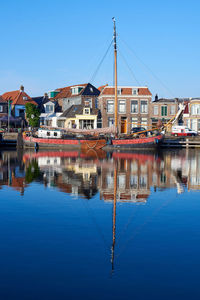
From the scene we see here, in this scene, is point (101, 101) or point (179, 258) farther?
point (101, 101)

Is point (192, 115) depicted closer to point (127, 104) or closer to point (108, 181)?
point (127, 104)

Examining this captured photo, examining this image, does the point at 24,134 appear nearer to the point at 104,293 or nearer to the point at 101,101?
the point at 101,101

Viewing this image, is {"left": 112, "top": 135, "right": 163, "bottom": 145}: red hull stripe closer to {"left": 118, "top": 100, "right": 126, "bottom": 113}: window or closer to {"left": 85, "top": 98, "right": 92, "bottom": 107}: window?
{"left": 118, "top": 100, "right": 126, "bottom": 113}: window

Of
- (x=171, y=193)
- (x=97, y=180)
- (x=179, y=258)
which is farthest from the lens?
(x=97, y=180)

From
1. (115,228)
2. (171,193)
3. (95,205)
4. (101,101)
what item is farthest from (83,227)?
(101,101)

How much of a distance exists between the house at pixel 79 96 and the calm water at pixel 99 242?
2225 inches

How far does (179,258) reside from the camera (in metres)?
9.50

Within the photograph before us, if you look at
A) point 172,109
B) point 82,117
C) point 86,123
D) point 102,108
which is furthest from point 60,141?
point 172,109

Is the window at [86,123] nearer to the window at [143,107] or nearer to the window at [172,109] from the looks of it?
the window at [143,107]

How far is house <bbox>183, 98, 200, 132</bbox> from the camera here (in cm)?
7319

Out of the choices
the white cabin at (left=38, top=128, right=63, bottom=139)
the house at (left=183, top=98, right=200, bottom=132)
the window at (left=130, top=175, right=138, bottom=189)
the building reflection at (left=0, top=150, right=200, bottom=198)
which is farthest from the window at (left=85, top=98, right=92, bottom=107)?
the window at (left=130, top=175, right=138, bottom=189)

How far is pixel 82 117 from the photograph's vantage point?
73812 mm

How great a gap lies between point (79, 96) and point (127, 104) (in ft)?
38.1

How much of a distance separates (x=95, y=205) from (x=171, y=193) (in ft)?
16.5
